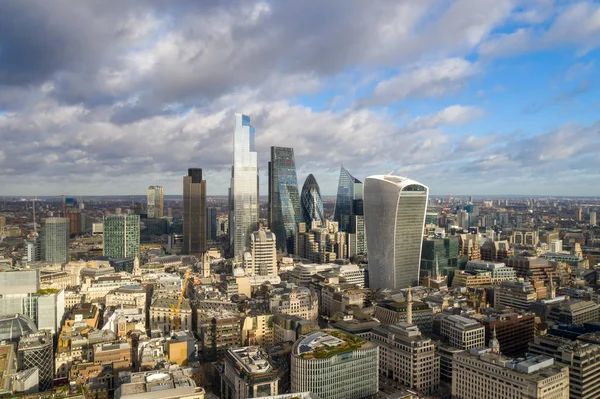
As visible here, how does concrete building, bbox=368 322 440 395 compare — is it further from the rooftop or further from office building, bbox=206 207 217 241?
office building, bbox=206 207 217 241

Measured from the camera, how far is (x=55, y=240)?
68.1 metres

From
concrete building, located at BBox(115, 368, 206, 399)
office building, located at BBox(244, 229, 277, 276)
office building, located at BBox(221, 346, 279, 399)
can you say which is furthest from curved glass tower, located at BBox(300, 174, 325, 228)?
concrete building, located at BBox(115, 368, 206, 399)

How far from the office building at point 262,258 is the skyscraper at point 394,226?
14755 mm

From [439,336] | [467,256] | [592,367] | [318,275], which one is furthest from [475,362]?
[467,256]

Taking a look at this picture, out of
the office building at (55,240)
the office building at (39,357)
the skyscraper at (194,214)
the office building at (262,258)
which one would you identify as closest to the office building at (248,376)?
the office building at (39,357)

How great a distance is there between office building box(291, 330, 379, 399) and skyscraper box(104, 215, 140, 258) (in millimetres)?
54478

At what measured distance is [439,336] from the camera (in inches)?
1603

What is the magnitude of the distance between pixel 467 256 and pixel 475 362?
46333 mm

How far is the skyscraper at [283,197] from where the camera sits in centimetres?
9500

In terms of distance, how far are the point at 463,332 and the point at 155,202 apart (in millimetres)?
79939

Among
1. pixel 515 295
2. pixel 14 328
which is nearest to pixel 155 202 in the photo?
pixel 14 328

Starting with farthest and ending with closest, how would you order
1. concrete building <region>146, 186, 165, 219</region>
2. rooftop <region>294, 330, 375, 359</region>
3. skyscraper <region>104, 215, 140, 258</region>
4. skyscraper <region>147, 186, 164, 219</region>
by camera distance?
skyscraper <region>147, 186, 164, 219</region> → concrete building <region>146, 186, 165, 219</region> → skyscraper <region>104, 215, 140, 258</region> → rooftop <region>294, 330, 375, 359</region>

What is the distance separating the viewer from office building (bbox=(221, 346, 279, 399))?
91.1ft

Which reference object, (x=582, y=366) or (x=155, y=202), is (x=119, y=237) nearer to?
(x=155, y=202)
